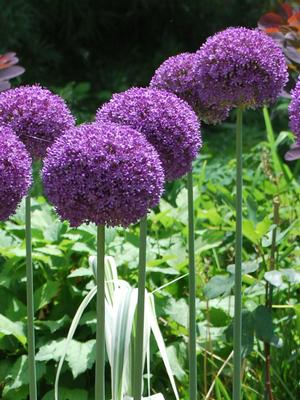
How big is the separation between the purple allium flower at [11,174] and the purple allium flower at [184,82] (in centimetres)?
57

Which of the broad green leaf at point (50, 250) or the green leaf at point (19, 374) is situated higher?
the broad green leaf at point (50, 250)

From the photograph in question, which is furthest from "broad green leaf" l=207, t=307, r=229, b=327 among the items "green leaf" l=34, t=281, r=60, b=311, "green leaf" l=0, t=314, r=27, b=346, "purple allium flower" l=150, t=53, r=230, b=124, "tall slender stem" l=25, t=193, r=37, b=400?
"tall slender stem" l=25, t=193, r=37, b=400

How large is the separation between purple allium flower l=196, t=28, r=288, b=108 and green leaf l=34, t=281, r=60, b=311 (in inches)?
52.5

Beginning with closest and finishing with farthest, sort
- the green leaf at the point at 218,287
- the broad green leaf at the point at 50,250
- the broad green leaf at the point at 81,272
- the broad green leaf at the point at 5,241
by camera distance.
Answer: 1. the green leaf at the point at 218,287
2. the broad green leaf at the point at 81,272
3. the broad green leaf at the point at 50,250
4. the broad green leaf at the point at 5,241

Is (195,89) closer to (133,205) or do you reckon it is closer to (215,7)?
(133,205)

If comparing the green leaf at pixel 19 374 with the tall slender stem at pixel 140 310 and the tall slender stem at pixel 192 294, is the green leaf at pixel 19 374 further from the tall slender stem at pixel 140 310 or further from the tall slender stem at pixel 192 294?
the tall slender stem at pixel 140 310

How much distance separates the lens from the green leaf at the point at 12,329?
3104 mm

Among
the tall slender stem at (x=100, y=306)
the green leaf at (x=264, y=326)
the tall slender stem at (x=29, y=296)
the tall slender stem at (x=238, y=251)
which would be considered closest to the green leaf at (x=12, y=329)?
the green leaf at (x=264, y=326)

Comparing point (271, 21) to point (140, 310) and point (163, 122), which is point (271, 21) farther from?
point (140, 310)

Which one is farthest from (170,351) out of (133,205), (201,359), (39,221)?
(133,205)

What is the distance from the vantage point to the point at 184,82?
87.3 inches

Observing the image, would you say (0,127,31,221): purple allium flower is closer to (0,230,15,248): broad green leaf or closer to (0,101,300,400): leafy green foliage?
(0,101,300,400): leafy green foliage

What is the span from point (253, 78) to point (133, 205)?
1.78 ft

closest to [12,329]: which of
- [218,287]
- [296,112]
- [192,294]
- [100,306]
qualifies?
[218,287]
